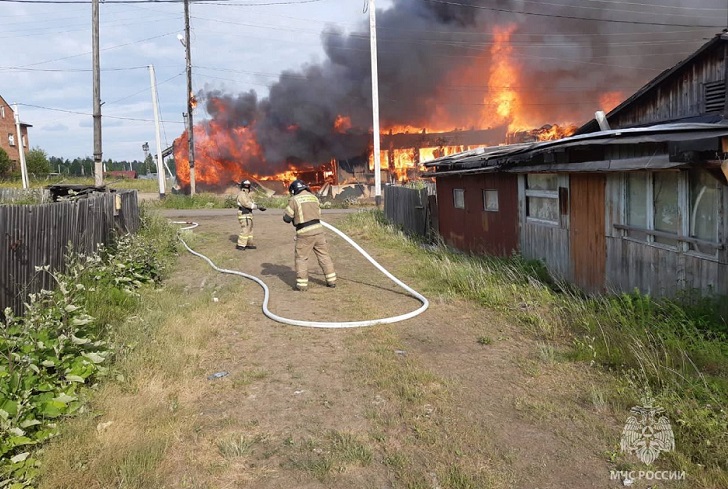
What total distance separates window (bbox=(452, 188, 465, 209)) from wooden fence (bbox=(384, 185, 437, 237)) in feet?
5.23

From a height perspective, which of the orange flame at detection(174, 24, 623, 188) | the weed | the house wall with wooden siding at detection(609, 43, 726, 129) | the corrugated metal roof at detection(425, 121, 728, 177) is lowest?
the weed

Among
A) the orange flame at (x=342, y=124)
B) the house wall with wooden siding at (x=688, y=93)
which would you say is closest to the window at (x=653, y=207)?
the house wall with wooden siding at (x=688, y=93)

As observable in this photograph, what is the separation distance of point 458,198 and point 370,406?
8854mm

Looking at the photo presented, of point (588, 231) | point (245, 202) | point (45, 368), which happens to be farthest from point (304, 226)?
point (45, 368)

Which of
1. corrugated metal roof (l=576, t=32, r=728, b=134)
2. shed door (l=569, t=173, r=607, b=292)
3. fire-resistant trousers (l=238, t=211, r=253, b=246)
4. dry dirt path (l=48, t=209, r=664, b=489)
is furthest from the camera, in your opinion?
fire-resistant trousers (l=238, t=211, r=253, b=246)

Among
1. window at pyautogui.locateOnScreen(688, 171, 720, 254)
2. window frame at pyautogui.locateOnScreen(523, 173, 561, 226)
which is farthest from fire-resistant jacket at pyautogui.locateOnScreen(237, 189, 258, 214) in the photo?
window at pyautogui.locateOnScreen(688, 171, 720, 254)

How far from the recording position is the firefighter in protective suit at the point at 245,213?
11773 millimetres

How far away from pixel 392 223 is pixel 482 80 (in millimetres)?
19332

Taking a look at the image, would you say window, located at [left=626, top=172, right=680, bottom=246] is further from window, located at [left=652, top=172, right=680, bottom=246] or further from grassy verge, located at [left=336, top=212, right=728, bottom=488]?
grassy verge, located at [left=336, top=212, right=728, bottom=488]

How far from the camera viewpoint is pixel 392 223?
16.2 meters

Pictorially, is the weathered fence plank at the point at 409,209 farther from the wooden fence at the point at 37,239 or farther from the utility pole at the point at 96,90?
the wooden fence at the point at 37,239

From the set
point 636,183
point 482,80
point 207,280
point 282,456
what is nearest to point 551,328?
point 636,183

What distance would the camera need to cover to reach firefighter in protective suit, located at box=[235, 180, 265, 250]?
11.8 metres

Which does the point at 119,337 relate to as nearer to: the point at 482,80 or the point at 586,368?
the point at 586,368
